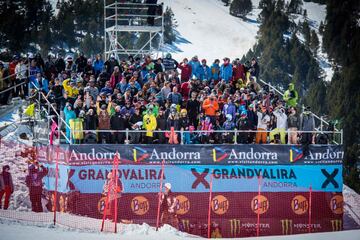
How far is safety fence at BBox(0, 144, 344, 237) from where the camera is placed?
24094mm

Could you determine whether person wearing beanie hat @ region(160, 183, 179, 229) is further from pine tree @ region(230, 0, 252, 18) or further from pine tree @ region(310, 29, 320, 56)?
pine tree @ region(230, 0, 252, 18)

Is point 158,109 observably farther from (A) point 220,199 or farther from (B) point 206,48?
(B) point 206,48

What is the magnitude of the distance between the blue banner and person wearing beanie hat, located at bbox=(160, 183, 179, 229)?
1.33ft

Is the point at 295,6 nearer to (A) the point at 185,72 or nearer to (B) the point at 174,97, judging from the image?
(A) the point at 185,72

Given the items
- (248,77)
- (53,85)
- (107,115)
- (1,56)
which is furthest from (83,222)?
(1,56)

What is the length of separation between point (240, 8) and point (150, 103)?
7180cm

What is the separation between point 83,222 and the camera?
2236 centimetres

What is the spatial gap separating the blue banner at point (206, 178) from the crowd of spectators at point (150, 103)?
981mm

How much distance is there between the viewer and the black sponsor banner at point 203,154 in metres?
24.3

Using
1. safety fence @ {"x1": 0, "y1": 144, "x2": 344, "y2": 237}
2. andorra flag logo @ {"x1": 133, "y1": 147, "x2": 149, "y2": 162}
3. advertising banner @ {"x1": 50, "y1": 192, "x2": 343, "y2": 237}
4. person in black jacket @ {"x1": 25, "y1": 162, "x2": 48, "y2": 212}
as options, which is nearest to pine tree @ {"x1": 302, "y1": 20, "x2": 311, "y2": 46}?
safety fence @ {"x1": 0, "y1": 144, "x2": 344, "y2": 237}

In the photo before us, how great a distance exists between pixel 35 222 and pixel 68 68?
8.28 metres

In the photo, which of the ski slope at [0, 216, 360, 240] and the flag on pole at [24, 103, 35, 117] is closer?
the ski slope at [0, 216, 360, 240]

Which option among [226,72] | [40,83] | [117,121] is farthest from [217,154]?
→ [40,83]

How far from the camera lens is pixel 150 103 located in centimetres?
2502
